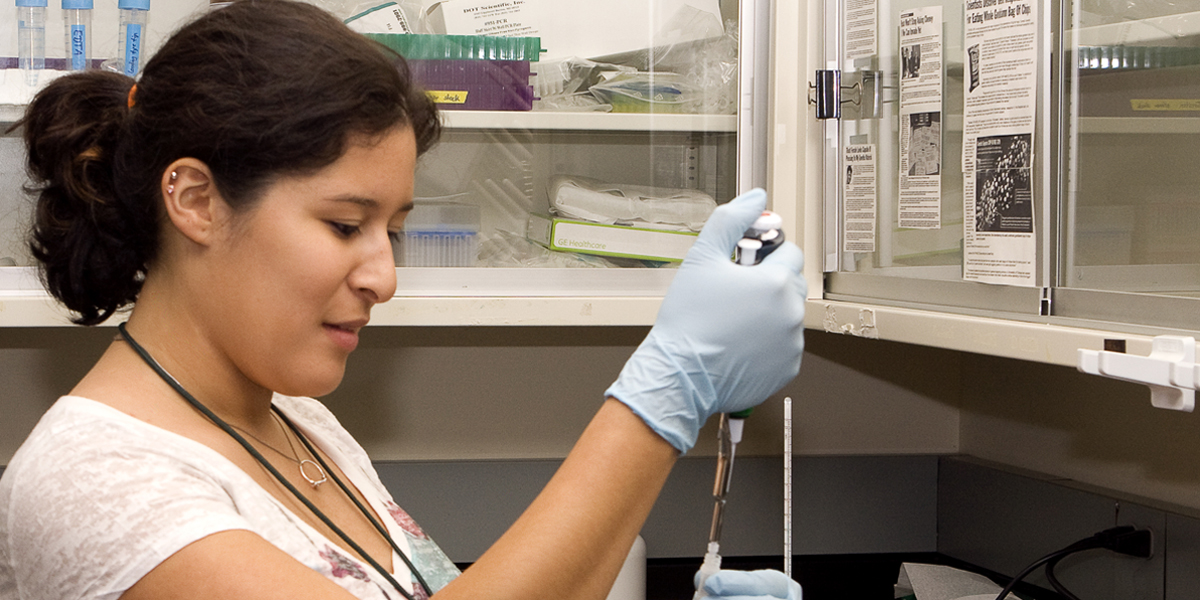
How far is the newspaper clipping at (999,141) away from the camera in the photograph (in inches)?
40.7

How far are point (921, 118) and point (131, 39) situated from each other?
3.91 feet

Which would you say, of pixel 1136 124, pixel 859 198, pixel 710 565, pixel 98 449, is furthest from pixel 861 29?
pixel 98 449

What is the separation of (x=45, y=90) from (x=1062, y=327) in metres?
1.00

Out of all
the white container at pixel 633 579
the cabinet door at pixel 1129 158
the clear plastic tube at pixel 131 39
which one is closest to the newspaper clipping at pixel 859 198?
the cabinet door at pixel 1129 158

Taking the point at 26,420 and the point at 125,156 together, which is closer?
the point at 125,156

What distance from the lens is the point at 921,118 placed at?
1245 mm

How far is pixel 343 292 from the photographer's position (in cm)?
79

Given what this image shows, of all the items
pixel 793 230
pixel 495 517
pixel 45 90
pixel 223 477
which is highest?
pixel 45 90

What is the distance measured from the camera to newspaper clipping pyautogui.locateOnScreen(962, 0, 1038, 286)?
1.03 meters

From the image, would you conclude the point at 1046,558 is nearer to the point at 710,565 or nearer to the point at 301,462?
the point at 710,565

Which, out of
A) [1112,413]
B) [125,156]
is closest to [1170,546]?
[1112,413]

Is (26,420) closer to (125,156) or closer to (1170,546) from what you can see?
(125,156)

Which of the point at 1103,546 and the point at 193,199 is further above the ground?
the point at 193,199

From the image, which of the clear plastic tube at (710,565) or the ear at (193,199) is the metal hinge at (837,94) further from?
the ear at (193,199)
